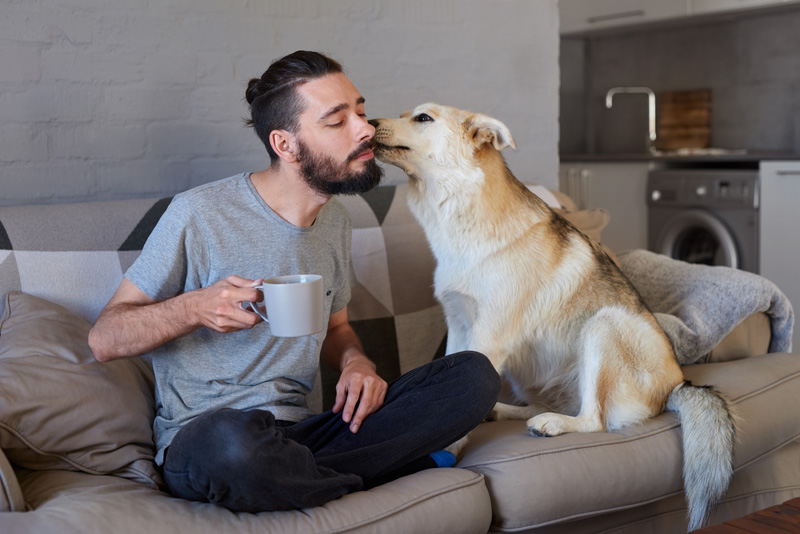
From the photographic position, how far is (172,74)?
224cm

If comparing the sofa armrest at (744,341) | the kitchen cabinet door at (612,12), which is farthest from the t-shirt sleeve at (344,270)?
the kitchen cabinet door at (612,12)

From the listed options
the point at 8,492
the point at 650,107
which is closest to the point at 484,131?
the point at 8,492

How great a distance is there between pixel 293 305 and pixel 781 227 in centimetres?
348

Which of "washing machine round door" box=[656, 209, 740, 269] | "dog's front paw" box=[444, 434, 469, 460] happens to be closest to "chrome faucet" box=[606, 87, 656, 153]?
"washing machine round door" box=[656, 209, 740, 269]

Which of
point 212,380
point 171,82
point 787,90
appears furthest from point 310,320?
point 787,90

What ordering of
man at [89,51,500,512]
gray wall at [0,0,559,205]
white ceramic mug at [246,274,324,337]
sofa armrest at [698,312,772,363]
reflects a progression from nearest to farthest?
white ceramic mug at [246,274,324,337] < man at [89,51,500,512] < gray wall at [0,0,559,205] < sofa armrest at [698,312,772,363]

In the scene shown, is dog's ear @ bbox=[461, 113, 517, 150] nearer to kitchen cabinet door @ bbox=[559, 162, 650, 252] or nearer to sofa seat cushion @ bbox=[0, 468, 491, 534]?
sofa seat cushion @ bbox=[0, 468, 491, 534]

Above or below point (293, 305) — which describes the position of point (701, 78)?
above

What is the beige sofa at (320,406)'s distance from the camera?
1.31 meters

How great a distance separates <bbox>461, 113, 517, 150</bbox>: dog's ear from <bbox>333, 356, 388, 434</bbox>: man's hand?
23.5 inches

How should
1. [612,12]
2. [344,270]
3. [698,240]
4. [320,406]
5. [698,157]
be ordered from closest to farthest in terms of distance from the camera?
[344,270] < [320,406] < [698,157] < [698,240] < [612,12]

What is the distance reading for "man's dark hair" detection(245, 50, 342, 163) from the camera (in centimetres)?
162

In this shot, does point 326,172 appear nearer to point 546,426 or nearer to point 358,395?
point 358,395

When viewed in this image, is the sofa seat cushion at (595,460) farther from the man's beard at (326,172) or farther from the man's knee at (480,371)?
the man's beard at (326,172)
